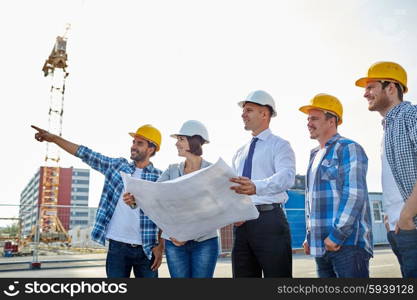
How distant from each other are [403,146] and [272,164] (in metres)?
0.97

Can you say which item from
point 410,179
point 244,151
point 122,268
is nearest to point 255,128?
point 244,151

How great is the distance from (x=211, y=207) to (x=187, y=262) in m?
0.80

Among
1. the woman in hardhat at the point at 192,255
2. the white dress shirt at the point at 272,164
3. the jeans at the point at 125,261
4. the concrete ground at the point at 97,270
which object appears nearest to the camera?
the white dress shirt at the point at 272,164

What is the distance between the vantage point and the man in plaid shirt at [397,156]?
2.33 metres

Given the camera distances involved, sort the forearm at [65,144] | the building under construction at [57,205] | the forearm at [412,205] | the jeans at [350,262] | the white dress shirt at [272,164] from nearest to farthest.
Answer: the forearm at [412,205], the jeans at [350,262], the white dress shirt at [272,164], the forearm at [65,144], the building under construction at [57,205]

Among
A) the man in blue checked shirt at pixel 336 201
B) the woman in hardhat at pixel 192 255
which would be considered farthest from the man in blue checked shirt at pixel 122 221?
the man in blue checked shirt at pixel 336 201

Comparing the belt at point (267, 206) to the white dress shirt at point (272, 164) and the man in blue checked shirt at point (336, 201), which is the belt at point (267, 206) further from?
the man in blue checked shirt at point (336, 201)

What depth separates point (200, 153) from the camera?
3.30 meters

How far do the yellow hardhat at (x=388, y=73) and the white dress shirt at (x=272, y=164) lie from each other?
0.85 meters

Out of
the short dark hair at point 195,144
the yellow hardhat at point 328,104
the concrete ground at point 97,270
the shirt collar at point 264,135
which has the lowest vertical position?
the concrete ground at point 97,270

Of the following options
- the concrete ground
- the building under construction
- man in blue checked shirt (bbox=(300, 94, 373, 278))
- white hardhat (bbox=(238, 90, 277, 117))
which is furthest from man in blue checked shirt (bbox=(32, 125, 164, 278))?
the building under construction

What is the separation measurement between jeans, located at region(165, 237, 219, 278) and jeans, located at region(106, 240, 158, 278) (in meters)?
0.53

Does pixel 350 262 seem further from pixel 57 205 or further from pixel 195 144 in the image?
pixel 57 205

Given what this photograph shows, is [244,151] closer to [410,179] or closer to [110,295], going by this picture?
[410,179]
